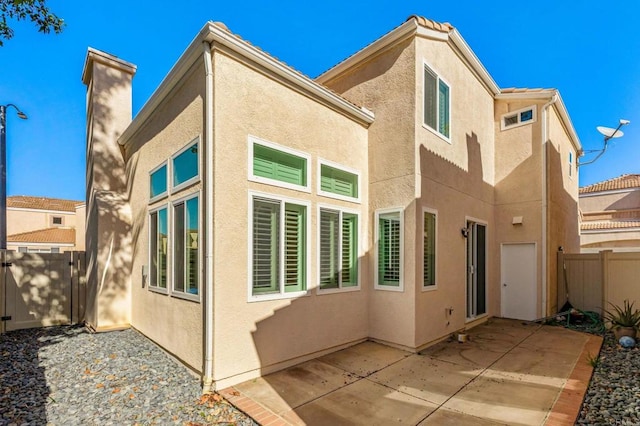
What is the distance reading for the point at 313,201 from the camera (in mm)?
6586

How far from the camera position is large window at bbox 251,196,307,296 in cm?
566

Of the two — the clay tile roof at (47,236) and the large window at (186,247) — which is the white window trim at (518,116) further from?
the clay tile roof at (47,236)

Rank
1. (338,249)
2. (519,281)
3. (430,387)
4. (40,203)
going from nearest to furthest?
(430,387)
(338,249)
(519,281)
(40,203)

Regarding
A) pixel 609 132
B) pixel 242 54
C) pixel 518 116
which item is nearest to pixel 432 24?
pixel 242 54

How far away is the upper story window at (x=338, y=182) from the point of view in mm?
6935

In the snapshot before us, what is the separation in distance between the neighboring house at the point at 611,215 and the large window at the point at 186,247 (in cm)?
2414

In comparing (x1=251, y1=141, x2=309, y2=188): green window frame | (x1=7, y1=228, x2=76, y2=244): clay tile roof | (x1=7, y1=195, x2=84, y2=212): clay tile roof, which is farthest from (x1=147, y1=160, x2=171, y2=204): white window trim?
(x1=7, y1=195, x2=84, y2=212): clay tile roof

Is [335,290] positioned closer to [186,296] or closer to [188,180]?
[186,296]

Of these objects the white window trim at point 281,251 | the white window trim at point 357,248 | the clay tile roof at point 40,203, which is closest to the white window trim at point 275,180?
the white window trim at point 281,251

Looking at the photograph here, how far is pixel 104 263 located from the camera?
823 cm

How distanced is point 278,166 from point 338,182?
1.76m

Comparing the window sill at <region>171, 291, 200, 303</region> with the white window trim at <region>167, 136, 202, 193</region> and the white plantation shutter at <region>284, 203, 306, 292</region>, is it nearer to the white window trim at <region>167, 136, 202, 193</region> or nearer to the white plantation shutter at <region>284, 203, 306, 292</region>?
the white plantation shutter at <region>284, 203, 306, 292</region>

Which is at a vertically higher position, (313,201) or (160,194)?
(160,194)

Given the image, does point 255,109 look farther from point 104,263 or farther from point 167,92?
point 104,263
